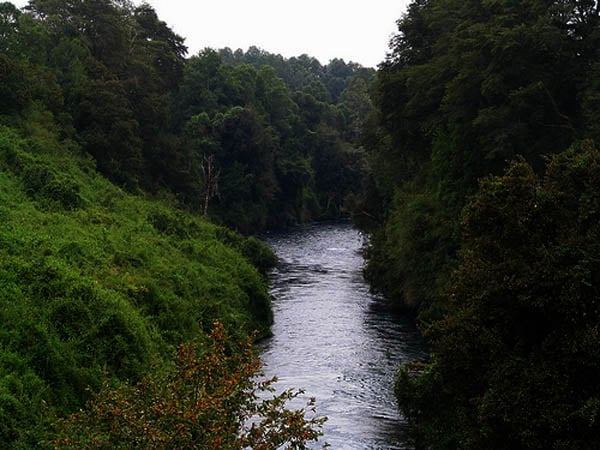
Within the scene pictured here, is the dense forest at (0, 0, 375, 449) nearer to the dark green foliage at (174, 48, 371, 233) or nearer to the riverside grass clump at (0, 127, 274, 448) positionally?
the riverside grass clump at (0, 127, 274, 448)

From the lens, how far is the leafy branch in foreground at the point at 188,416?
29.8ft

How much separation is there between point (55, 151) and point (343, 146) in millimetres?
74299

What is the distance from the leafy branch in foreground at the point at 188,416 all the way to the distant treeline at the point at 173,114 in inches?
1247

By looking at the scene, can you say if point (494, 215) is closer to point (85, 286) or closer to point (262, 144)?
point (85, 286)

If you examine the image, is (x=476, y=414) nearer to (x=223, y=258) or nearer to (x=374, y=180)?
(x=223, y=258)

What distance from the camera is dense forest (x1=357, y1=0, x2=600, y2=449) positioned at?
14.1m

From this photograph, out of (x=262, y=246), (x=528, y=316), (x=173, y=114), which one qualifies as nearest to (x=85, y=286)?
(x=528, y=316)

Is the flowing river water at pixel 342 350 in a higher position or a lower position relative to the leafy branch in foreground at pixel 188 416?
lower

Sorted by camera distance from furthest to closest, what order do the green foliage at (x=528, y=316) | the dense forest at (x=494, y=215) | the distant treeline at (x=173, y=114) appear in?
1. the distant treeline at (x=173, y=114)
2. the dense forest at (x=494, y=215)
3. the green foliage at (x=528, y=316)

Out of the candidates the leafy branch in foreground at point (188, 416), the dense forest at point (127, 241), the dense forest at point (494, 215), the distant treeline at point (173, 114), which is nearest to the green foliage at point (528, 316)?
the dense forest at point (494, 215)

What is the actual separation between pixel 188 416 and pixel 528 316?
9.12 meters

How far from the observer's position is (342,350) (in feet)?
94.3

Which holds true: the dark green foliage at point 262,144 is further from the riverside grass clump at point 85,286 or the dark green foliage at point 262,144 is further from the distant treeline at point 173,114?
the riverside grass clump at point 85,286

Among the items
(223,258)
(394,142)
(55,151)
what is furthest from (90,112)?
(394,142)
